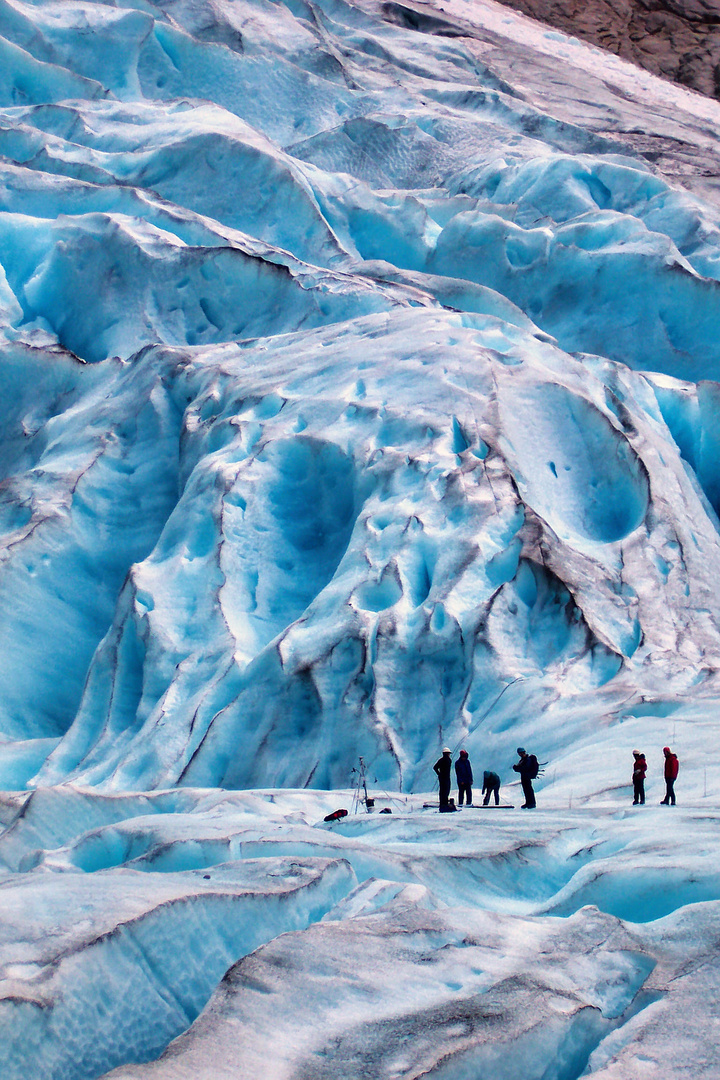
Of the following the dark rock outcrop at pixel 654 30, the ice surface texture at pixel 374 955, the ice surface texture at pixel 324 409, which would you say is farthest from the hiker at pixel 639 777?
the dark rock outcrop at pixel 654 30

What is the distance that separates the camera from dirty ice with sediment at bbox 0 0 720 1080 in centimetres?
471

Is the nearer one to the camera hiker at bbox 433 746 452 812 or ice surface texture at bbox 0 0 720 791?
hiker at bbox 433 746 452 812

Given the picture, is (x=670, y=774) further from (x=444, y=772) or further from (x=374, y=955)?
→ (x=374, y=955)

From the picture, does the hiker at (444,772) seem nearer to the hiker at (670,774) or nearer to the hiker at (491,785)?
the hiker at (491,785)

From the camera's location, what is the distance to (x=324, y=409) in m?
13.1

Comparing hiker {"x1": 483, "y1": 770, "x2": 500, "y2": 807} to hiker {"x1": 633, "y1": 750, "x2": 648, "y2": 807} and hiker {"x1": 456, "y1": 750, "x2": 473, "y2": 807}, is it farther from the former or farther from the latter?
hiker {"x1": 633, "y1": 750, "x2": 648, "y2": 807}

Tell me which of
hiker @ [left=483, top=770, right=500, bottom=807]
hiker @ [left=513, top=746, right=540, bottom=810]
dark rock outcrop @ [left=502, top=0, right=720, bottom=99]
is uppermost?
dark rock outcrop @ [left=502, top=0, right=720, bottom=99]

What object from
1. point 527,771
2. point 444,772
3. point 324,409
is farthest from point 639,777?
point 324,409

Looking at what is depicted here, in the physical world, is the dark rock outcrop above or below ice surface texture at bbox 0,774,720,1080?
above

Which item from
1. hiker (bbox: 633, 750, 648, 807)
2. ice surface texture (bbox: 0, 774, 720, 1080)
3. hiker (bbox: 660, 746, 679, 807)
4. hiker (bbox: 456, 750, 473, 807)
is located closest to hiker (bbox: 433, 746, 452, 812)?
hiker (bbox: 456, 750, 473, 807)

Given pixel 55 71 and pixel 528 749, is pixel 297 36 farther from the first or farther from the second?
pixel 528 749

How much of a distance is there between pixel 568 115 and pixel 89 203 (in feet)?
40.0

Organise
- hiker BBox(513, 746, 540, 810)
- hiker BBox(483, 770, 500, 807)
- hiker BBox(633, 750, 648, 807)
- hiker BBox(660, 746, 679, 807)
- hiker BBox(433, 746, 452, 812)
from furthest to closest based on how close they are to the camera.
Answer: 1. hiker BBox(483, 770, 500, 807)
2. hiker BBox(433, 746, 452, 812)
3. hiker BBox(513, 746, 540, 810)
4. hiker BBox(633, 750, 648, 807)
5. hiker BBox(660, 746, 679, 807)

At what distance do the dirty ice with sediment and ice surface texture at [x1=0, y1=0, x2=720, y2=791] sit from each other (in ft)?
0.19
